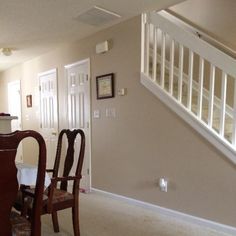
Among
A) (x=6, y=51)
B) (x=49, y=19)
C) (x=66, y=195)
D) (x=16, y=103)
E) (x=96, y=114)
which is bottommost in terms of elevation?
(x=66, y=195)

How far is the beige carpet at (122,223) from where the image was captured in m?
2.50

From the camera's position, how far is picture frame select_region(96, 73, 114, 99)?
3.68 metres

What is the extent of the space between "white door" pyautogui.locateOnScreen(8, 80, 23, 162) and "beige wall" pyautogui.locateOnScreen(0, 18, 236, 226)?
2262 millimetres

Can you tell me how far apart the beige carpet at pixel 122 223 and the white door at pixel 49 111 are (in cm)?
184

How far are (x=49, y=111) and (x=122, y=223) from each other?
2932mm

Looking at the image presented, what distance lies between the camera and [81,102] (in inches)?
168

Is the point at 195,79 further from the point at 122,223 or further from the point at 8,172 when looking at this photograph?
the point at 8,172

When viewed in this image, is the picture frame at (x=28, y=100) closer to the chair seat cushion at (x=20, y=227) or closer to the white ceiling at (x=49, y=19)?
the white ceiling at (x=49, y=19)

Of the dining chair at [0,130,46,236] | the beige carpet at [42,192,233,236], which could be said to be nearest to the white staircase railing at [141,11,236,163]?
the beige carpet at [42,192,233,236]

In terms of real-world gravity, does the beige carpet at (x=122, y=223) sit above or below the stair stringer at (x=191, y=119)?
below

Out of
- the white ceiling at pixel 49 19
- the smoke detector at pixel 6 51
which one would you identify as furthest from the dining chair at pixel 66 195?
the smoke detector at pixel 6 51

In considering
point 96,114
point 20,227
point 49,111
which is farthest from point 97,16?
point 20,227

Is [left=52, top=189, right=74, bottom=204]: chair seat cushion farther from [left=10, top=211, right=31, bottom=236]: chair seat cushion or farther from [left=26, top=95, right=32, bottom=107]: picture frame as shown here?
[left=26, top=95, right=32, bottom=107]: picture frame

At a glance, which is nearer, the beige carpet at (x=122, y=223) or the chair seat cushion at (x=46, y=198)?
the chair seat cushion at (x=46, y=198)
